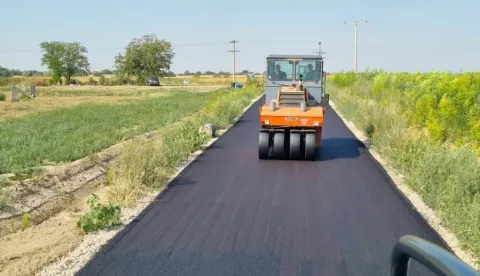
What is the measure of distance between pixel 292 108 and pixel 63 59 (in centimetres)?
10747

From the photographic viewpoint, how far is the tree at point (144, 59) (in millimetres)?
105125

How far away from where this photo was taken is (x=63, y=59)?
113625 mm

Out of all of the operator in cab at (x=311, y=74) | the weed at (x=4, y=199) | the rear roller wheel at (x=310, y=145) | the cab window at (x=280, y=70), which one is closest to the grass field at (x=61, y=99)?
the cab window at (x=280, y=70)

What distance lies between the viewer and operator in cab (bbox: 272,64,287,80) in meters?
15.7

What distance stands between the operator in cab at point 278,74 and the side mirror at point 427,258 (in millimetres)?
13850

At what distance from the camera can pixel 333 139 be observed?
18234 mm

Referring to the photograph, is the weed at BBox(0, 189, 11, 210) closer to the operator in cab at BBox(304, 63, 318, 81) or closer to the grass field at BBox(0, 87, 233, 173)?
the grass field at BBox(0, 87, 233, 173)

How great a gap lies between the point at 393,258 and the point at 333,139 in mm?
16370

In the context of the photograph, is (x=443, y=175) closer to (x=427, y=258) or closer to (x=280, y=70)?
(x=280, y=70)

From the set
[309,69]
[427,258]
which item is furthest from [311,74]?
[427,258]

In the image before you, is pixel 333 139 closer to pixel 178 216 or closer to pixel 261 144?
pixel 261 144

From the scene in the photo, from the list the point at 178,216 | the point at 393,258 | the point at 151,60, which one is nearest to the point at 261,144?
the point at 178,216

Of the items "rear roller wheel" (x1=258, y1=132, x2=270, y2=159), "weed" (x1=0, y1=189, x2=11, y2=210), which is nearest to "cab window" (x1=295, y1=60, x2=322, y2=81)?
"rear roller wheel" (x1=258, y1=132, x2=270, y2=159)

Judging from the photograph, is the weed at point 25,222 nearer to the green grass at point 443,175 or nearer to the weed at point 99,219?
the weed at point 99,219
